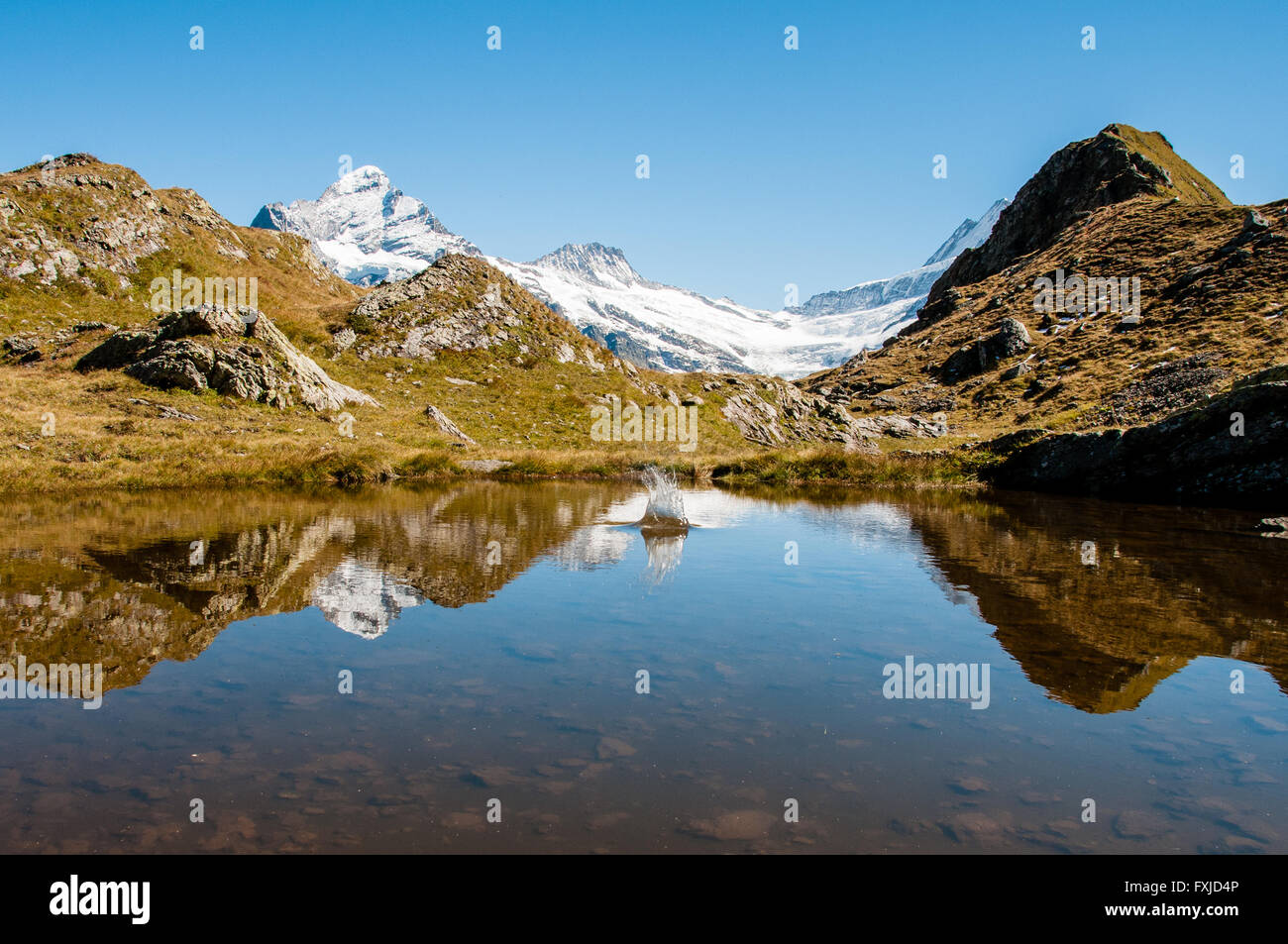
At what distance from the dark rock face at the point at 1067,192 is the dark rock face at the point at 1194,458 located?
119548mm

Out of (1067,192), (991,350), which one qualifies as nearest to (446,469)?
(991,350)

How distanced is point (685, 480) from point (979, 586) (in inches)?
1407

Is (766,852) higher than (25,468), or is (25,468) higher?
(25,468)

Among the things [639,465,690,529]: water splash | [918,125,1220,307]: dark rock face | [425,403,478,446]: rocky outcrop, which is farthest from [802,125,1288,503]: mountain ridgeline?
[425,403,478,446]: rocky outcrop

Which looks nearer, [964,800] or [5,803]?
[5,803]

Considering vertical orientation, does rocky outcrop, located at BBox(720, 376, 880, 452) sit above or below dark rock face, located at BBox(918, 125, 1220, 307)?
below

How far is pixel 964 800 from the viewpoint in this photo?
7.07 m

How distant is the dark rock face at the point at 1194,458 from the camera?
32562 mm

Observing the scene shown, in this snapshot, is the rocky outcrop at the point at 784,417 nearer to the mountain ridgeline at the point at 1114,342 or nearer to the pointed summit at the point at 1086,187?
the mountain ridgeline at the point at 1114,342

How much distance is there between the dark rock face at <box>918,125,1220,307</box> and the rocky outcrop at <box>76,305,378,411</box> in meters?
134

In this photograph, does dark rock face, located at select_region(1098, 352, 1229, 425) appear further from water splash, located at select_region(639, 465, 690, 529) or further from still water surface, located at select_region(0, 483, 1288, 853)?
water splash, located at select_region(639, 465, 690, 529)

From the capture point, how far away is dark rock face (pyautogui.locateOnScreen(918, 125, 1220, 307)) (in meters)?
136
